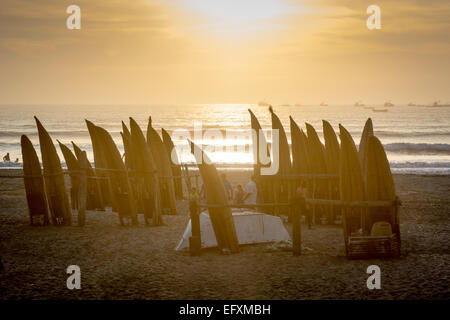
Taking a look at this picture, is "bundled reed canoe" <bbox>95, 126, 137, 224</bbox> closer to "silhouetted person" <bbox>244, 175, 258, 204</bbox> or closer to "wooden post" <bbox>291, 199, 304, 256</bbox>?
"silhouetted person" <bbox>244, 175, 258, 204</bbox>

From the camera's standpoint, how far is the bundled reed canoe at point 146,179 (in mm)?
14922

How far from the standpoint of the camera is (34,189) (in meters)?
15.0

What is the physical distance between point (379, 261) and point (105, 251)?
5682 millimetres

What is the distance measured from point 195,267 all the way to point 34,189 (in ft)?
22.7

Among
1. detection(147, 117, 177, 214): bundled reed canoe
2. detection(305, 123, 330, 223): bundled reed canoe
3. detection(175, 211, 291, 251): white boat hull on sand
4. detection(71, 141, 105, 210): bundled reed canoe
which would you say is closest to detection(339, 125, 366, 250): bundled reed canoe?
detection(175, 211, 291, 251): white boat hull on sand

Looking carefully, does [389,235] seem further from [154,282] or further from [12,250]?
[12,250]

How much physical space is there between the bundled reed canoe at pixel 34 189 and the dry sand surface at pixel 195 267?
0.52 metres

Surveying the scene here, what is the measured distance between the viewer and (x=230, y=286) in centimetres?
884

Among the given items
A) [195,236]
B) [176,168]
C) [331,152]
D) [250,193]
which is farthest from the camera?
[176,168]

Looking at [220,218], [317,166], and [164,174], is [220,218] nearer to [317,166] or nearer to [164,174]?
[317,166]

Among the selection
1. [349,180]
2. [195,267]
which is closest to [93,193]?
[195,267]

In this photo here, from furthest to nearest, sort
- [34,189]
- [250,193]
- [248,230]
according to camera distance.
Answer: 1. [250,193]
2. [34,189]
3. [248,230]

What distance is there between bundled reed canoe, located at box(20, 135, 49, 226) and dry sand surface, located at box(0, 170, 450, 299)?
0.52 meters
